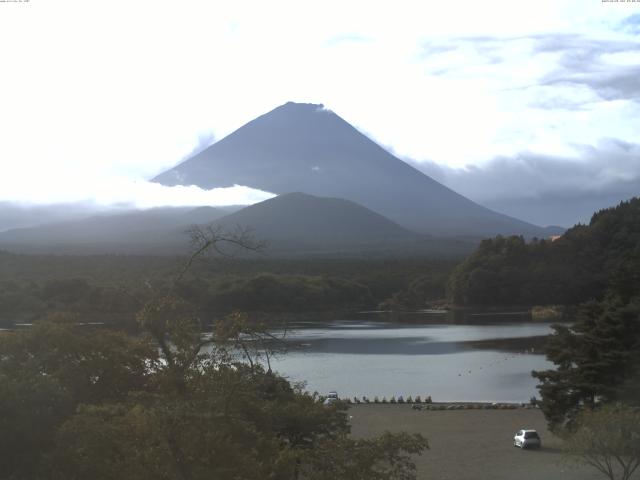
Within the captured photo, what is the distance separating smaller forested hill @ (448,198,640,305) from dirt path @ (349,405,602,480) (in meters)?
33.5

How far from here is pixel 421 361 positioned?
25.6 m

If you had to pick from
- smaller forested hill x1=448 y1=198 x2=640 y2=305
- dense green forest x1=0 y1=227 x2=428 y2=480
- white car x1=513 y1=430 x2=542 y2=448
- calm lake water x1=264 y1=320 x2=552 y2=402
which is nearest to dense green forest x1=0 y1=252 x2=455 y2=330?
smaller forested hill x1=448 y1=198 x2=640 y2=305

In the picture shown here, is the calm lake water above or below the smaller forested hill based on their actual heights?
below

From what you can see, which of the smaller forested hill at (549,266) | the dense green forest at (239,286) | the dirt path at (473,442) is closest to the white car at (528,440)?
the dirt path at (473,442)

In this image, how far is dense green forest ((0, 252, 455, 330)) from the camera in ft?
115

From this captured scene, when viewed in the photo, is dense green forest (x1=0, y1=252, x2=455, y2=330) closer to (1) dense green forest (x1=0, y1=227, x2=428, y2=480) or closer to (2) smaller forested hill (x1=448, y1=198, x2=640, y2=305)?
(2) smaller forested hill (x1=448, y1=198, x2=640, y2=305)

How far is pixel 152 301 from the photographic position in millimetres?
4188

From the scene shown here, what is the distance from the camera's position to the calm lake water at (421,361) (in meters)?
20.3

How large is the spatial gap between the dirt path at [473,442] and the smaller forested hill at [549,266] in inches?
1320

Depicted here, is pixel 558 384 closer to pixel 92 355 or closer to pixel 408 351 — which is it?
pixel 92 355

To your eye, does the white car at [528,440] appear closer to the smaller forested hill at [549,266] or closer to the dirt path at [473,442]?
the dirt path at [473,442]

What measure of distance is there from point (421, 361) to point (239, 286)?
21.9 m

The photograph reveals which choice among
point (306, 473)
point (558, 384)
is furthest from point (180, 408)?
point (558, 384)

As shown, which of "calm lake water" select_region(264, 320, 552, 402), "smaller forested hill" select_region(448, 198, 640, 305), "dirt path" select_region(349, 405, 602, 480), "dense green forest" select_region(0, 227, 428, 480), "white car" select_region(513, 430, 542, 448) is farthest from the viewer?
"smaller forested hill" select_region(448, 198, 640, 305)
